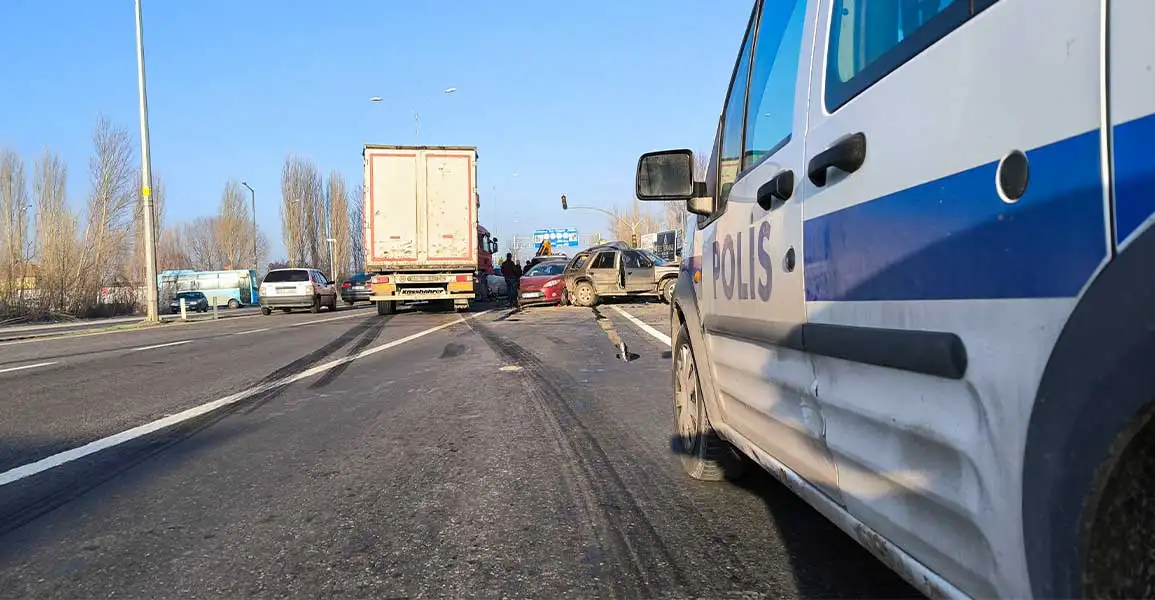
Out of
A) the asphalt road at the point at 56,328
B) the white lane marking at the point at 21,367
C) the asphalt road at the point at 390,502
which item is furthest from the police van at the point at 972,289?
the asphalt road at the point at 56,328

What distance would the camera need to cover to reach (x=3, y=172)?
3491 cm

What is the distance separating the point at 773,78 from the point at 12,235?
3839cm

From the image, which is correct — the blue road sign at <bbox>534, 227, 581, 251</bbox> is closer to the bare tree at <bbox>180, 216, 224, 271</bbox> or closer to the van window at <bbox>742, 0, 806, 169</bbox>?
the bare tree at <bbox>180, 216, 224, 271</bbox>

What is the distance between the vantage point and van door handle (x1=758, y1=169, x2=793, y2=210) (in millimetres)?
2428

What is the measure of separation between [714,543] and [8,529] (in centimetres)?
316

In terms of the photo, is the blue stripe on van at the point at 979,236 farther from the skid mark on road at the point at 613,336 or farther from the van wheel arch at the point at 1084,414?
the skid mark on road at the point at 613,336

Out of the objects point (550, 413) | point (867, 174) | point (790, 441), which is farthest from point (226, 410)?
point (867, 174)

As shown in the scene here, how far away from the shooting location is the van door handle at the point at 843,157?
191 centimetres

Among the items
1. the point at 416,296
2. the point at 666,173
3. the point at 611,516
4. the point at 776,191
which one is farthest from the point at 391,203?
the point at 776,191

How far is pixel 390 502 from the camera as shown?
3.78 metres

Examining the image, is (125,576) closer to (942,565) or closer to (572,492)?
(572,492)

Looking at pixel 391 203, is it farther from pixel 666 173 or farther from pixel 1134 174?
pixel 1134 174

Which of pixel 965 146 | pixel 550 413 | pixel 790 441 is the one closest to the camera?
pixel 965 146

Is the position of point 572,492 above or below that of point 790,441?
below
